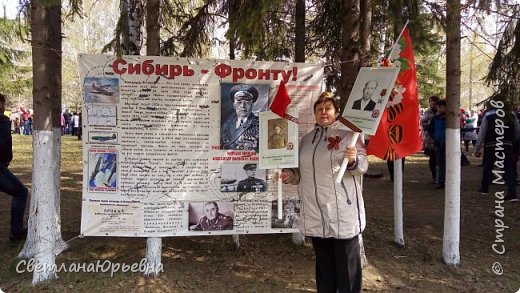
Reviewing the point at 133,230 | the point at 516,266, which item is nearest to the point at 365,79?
the point at 133,230

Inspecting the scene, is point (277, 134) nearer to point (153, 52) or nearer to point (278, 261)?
point (153, 52)

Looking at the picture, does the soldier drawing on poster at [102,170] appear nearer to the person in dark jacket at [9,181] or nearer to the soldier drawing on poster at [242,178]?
the soldier drawing on poster at [242,178]

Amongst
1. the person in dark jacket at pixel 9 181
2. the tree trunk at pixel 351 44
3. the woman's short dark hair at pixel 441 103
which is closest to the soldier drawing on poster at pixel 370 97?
the tree trunk at pixel 351 44

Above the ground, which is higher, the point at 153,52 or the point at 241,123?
the point at 153,52

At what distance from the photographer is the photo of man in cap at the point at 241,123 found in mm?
4703

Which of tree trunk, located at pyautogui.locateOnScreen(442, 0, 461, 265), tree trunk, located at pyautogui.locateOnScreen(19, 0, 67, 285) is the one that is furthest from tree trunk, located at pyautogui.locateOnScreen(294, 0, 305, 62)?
tree trunk, located at pyautogui.locateOnScreen(19, 0, 67, 285)

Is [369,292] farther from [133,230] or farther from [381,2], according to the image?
[381,2]

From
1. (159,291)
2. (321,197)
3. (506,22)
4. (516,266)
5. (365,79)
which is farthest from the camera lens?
(506,22)

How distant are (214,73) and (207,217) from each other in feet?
4.95

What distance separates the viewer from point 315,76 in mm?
4918

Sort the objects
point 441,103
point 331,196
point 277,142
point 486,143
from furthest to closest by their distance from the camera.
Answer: point 441,103
point 486,143
point 277,142
point 331,196

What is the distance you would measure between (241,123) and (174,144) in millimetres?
728

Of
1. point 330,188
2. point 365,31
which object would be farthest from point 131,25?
point 330,188

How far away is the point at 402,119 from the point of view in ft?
14.8
